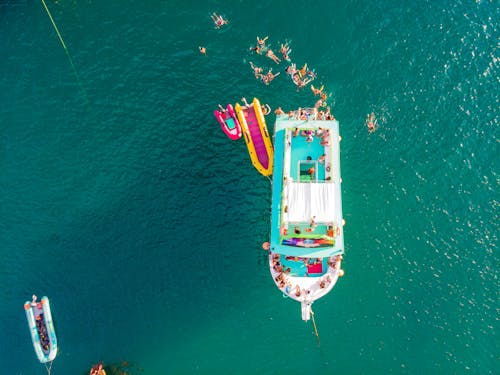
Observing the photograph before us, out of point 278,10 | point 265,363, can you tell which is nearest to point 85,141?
point 278,10

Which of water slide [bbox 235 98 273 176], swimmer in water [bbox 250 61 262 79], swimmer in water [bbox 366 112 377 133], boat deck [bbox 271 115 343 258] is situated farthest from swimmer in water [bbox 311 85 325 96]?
water slide [bbox 235 98 273 176]

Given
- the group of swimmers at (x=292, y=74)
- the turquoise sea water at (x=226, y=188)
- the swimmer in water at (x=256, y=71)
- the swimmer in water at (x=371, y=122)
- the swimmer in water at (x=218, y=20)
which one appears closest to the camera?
the turquoise sea water at (x=226, y=188)

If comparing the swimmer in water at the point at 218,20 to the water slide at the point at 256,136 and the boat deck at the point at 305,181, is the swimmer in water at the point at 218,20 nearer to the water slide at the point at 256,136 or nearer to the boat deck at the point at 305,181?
the water slide at the point at 256,136

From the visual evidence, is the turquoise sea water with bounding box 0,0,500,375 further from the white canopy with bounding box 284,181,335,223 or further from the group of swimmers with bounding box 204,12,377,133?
the white canopy with bounding box 284,181,335,223

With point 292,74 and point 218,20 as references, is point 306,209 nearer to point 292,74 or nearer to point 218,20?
point 292,74

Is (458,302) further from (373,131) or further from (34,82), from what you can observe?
(34,82)

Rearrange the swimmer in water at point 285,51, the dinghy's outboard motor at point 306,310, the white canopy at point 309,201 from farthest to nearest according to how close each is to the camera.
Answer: the swimmer in water at point 285,51 → the dinghy's outboard motor at point 306,310 → the white canopy at point 309,201

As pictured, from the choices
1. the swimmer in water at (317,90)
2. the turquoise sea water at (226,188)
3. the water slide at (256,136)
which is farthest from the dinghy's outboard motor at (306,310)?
the swimmer in water at (317,90)
